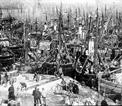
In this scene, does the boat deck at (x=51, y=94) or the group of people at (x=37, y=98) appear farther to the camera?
the boat deck at (x=51, y=94)

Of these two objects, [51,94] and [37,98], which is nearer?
[37,98]

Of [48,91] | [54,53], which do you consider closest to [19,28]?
[54,53]

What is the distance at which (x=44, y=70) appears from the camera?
27.1 metres

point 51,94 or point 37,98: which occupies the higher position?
point 37,98

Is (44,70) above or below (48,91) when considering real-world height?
below

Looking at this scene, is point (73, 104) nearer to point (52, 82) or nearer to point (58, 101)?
point (58, 101)

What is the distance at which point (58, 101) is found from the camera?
1354 centimetres

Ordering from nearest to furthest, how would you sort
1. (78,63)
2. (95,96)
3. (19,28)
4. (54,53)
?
(95,96)
(78,63)
(54,53)
(19,28)

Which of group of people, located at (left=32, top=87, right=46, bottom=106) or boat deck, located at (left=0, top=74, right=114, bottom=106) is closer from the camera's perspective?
group of people, located at (left=32, top=87, right=46, bottom=106)

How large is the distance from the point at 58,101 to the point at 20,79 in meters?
6.83

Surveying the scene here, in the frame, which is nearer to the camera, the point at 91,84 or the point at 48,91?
the point at 48,91

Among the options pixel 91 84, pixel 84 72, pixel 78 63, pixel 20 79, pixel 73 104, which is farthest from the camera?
pixel 78 63

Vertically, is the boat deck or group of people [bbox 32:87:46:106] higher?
group of people [bbox 32:87:46:106]

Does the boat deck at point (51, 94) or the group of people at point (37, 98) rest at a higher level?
the group of people at point (37, 98)
